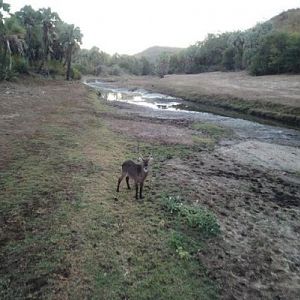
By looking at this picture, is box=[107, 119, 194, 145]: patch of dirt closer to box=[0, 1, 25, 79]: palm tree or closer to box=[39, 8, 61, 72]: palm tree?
box=[0, 1, 25, 79]: palm tree

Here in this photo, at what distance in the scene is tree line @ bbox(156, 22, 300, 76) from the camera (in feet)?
262

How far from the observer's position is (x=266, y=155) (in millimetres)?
22891

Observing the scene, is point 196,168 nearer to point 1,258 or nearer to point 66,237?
point 66,237

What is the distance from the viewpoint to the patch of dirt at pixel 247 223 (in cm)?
912

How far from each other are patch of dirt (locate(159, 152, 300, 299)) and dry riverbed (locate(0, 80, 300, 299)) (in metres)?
0.04

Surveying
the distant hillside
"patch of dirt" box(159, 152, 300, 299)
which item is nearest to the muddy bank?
"patch of dirt" box(159, 152, 300, 299)

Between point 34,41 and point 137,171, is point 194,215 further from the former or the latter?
point 34,41

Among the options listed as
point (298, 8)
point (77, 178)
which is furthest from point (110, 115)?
point (298, 8)

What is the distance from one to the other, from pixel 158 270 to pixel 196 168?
10.1m

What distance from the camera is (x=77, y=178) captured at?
48.0ft

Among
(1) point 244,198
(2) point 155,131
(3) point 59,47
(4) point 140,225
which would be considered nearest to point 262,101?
(2) point 155,131

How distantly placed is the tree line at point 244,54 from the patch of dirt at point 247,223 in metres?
67.9

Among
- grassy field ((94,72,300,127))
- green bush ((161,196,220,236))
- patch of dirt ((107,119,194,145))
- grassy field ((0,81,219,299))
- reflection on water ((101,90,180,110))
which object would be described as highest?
grassy field ((0,81,219,299))

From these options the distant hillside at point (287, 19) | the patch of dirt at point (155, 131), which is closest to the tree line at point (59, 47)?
the patch of dirt at point (155, 131)
